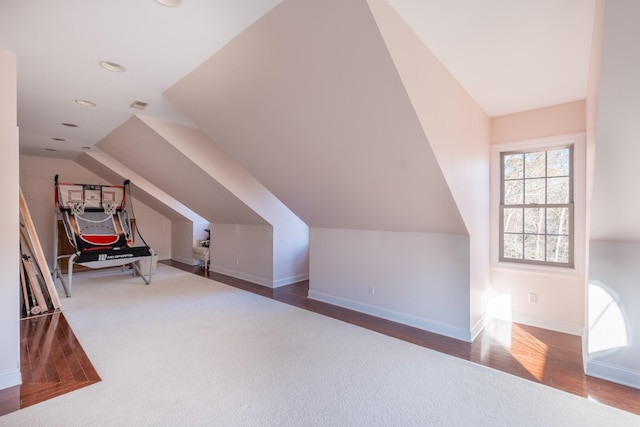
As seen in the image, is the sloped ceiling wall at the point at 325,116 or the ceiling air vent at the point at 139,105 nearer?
the sloped ceiling wall at the point at 325,116

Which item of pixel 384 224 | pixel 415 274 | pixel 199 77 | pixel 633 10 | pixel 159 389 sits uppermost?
pixel 199 77

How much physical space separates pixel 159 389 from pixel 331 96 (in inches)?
105

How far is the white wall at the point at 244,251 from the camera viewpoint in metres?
5.64

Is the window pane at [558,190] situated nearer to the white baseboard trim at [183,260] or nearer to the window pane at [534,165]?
the window pane at [534,165]

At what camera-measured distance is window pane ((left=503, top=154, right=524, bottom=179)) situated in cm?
388

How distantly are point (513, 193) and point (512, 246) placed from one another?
0.68 metres

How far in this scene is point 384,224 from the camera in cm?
386

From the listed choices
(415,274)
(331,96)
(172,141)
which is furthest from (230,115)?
(415,274)

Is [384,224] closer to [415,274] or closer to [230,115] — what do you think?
[415,274]

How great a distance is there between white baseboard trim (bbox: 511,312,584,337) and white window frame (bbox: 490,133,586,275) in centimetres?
58

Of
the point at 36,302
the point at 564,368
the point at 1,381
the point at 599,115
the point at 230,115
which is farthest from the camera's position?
the point at 36,302

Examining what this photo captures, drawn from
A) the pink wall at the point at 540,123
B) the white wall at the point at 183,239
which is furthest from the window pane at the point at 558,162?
the white wall at the point at 183,239

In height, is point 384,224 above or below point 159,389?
above

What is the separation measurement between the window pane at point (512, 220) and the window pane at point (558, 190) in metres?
0.36
